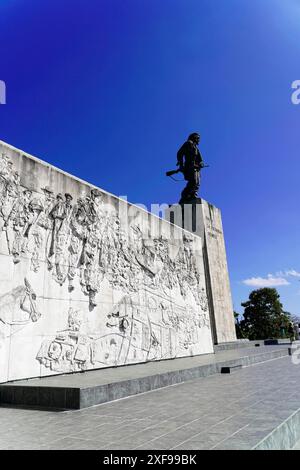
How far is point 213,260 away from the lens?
608 inches

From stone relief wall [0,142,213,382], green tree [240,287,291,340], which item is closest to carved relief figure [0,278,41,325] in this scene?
stone relief wall [0,142,213,382]

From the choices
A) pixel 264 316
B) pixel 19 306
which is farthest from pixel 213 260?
pixel 264 316

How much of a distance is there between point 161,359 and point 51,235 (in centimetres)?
481

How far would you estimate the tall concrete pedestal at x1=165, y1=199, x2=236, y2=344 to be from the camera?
14602 millimetres

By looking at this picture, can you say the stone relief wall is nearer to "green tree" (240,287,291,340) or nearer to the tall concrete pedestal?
the tall concrete pedestal

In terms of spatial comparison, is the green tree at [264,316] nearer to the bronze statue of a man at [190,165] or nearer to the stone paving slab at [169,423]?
the bronze statue of a man at [190,165]

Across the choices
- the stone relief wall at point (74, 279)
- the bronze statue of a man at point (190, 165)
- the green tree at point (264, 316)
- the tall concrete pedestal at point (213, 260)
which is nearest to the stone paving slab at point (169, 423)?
the stone relief wall at point (74, 279)

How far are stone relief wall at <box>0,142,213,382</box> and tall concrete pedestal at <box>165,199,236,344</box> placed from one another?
433 cm

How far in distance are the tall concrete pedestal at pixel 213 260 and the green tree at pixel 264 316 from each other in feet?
60.2

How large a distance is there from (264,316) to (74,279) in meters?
29.5

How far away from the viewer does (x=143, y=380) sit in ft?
17.9

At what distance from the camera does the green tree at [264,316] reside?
→ 31938mm
